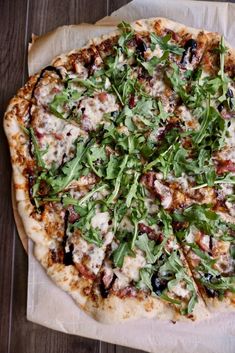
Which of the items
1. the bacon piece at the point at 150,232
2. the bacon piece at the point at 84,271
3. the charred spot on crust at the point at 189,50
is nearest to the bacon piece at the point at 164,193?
the bacon piece at the point at 150,232

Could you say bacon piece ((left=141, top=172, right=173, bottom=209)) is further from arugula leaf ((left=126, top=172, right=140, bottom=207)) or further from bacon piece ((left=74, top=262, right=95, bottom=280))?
bacon piece ((left=74, top=262, right=95, bottom=280))

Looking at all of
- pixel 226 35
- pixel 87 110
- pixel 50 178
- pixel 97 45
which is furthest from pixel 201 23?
pixel 50 178

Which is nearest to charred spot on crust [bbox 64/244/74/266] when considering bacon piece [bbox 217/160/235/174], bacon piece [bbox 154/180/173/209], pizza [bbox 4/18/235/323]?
pizza [bbox 4/18/235/323]

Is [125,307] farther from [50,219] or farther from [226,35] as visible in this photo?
[226,35]

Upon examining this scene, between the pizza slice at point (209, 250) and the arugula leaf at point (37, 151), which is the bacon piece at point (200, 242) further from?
the arugula leaf at point (37, 151)

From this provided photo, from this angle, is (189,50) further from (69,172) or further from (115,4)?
(69,172)

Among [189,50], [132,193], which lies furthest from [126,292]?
[189,50]

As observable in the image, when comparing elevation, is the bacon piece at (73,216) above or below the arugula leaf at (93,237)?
above

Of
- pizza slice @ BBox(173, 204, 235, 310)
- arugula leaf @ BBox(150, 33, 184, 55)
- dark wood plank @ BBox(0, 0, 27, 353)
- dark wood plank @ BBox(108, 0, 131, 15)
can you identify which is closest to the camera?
pizza slice @ BBox(173, 204, 235, 310)

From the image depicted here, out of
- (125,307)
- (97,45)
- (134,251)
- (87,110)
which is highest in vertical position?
(97,45)
